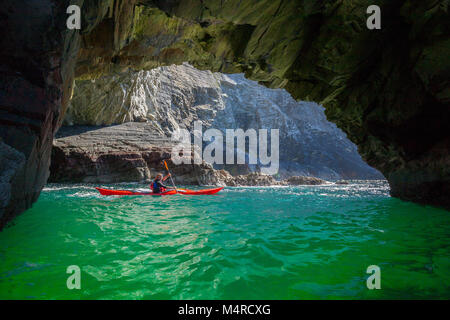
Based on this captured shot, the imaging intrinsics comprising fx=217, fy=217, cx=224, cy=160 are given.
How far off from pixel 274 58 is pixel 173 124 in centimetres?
3786

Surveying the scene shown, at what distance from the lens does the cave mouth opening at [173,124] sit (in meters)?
20.8

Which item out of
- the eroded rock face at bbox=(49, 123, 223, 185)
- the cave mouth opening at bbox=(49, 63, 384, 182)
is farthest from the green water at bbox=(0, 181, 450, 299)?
the eroded rock face at bbox=(49, 123, 223, 185)

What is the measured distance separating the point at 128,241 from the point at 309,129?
69.5m

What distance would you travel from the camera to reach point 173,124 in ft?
144

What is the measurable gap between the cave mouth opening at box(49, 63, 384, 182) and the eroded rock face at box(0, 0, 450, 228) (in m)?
4.74

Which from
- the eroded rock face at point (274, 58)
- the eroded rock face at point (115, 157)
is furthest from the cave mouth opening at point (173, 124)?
the eroded rock face at point (274, 58)

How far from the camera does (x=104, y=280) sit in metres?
2.37

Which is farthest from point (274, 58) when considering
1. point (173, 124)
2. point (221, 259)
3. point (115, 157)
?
point (173, 124)

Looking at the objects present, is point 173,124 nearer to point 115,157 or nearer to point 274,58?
point 115,157

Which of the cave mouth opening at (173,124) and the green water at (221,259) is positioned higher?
the cave mouth opening at (173,124)

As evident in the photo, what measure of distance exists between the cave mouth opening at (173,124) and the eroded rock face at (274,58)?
4.74 m

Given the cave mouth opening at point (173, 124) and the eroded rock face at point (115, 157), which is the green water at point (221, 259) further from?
the eroded rock face at point (115, 157)

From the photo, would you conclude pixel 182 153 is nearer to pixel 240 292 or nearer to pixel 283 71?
pixel 283 71
